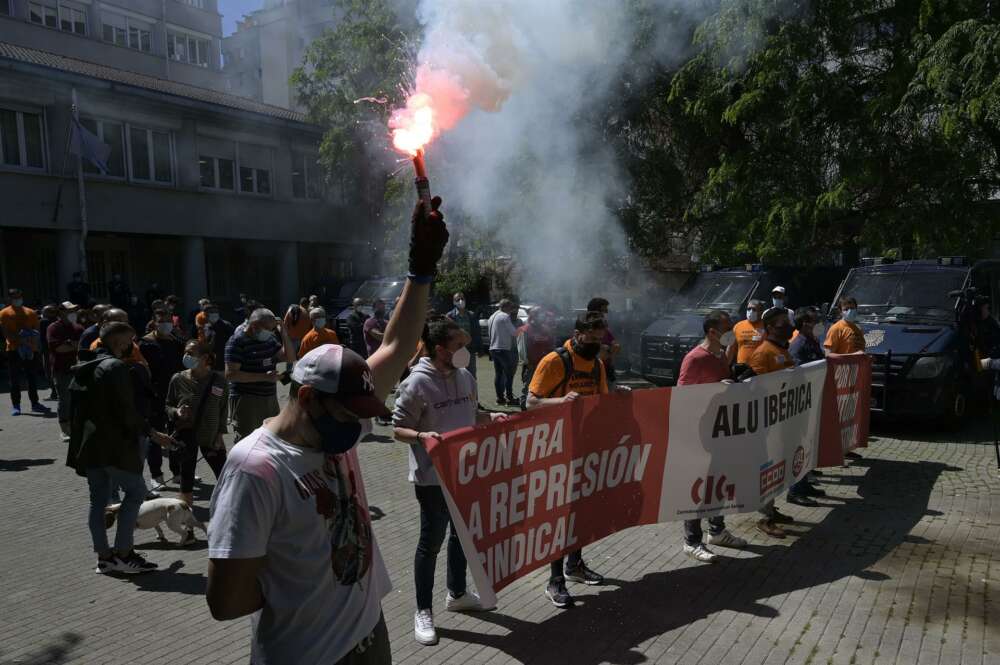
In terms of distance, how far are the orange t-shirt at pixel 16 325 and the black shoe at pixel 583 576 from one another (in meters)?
11.1

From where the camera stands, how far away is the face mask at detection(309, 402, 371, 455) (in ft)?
7.47

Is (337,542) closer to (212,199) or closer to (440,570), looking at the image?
(440,570)

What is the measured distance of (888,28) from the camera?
1555 centimetres

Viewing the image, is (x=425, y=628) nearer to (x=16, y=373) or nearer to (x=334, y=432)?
(x=334, y=432)

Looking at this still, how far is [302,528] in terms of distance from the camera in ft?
7.39

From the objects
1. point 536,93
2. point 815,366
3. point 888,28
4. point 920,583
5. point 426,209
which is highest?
point 888,28

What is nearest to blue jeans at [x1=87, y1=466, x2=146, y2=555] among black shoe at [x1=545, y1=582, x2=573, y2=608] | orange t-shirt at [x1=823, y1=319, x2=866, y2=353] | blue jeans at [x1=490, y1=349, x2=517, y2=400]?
black shoe at [x1=545, y1=582, x2=573, y2=608]

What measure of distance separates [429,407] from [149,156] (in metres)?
24.1

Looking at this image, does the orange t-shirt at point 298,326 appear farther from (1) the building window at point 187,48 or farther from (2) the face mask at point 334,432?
(1) the building window at point 187,48

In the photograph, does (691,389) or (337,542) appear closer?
(337,542)

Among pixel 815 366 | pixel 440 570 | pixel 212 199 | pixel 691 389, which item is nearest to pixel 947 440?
pixel 815 366

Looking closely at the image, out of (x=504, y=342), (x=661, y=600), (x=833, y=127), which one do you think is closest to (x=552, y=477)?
(x=661, y=600)

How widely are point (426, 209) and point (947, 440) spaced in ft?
32.2

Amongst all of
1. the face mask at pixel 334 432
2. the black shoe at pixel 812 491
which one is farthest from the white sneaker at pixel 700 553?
the face mask at pixel 334 432
